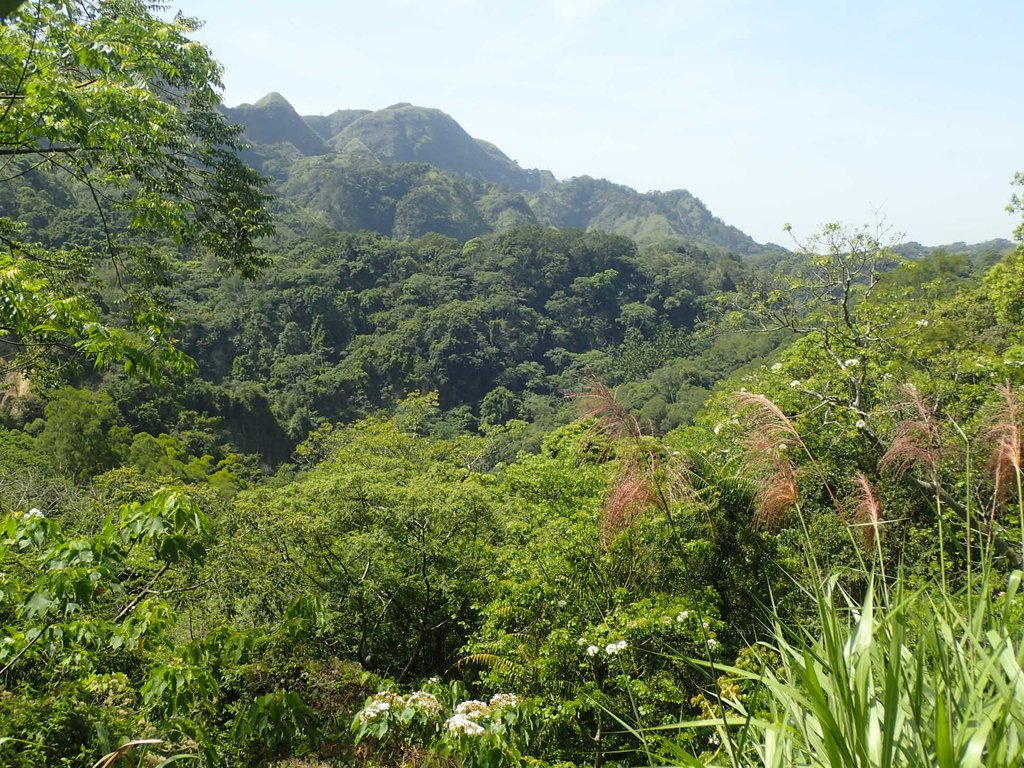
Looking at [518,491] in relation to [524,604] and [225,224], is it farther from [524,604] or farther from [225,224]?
[225,224]

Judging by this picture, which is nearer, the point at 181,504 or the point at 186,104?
the point at 181,504

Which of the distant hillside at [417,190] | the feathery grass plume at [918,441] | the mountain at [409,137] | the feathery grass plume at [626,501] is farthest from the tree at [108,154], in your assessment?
the mountain at [409,137]

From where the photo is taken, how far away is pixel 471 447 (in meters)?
17.4

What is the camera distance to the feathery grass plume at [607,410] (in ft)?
14.9

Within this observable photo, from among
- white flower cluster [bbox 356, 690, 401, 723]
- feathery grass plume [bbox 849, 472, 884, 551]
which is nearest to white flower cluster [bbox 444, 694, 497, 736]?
white flower cluster [bbox 356, 690, 401, 723]

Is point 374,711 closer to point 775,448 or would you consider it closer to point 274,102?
point 775,448

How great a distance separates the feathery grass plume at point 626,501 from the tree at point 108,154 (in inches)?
110

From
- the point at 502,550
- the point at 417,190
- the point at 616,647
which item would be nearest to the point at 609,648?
the point at 616,647

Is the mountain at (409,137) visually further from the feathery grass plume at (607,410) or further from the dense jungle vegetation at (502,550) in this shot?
the feathery grass plume at (607,410)

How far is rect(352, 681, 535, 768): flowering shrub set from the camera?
2488mm

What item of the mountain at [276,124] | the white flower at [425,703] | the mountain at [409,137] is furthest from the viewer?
the mountain at [409,137]

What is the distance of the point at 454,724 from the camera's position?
250cm

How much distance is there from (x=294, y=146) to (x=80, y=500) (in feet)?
472

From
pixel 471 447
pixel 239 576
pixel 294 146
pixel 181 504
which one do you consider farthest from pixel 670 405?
pixel 294 146
